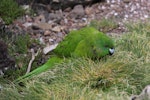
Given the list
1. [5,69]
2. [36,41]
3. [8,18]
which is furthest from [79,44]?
[8,18]

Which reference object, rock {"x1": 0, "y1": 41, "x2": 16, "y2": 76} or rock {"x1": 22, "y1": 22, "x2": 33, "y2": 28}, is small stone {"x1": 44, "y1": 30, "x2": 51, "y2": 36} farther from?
rock {"x1": 0, "y1": 41, "x2": 16, "y2": 76}

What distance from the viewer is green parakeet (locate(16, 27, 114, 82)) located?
480cm

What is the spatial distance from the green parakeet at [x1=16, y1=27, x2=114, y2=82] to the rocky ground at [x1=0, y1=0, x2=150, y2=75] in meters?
1.18

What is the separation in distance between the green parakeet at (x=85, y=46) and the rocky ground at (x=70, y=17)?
1180 mm

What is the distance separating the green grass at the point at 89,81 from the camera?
4.36 metres

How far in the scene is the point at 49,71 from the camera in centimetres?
480

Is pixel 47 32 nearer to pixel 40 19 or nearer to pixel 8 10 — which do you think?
pixel 40 19

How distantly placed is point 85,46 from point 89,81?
401 millimetres

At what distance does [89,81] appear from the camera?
4.57m

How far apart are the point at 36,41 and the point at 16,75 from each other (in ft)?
2.91

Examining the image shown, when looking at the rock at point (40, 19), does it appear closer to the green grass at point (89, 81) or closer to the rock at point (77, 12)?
the rock at point (77, 12)

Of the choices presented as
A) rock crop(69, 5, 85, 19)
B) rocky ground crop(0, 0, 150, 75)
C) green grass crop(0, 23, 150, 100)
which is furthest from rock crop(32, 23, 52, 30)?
green grass crop(0, 23, 150, 100)

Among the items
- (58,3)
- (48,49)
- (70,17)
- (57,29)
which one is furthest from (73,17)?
(48,49)

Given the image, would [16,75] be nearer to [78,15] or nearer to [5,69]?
[5,69]
